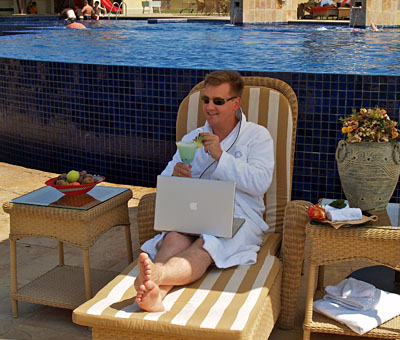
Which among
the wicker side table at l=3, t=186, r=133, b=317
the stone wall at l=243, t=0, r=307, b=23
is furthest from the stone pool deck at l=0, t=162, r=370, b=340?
the stone wall at l=243, t=0, r=307, b=23

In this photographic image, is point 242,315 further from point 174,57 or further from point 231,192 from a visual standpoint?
point 174,57

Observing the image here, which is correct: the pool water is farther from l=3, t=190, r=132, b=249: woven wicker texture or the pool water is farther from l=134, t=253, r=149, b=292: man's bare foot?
l=134, t=253, r=149, b=292: man's bare foot

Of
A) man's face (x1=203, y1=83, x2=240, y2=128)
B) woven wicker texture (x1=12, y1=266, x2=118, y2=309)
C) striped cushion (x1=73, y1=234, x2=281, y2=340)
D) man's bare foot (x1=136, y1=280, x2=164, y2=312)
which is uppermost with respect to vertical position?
man's face (x1=203, y1=83, x2=240, y2=128)

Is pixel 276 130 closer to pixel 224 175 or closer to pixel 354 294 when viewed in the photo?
pixel 224 175

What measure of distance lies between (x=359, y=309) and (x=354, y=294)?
89 millimetres

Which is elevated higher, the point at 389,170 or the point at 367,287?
the point at 389,170

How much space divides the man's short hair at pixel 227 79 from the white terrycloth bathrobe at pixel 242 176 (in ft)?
0.61

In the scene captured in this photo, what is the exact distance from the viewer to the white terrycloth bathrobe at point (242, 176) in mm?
2836

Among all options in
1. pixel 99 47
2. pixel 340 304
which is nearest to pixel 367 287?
pixel 340 304

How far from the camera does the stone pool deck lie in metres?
2.93

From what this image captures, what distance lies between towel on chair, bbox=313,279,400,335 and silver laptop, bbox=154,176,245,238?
0.51 m

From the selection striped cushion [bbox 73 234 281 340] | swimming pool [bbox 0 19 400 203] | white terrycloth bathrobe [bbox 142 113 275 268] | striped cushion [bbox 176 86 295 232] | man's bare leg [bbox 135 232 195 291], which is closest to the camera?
striped cushion [bbox 73 234 281 340]

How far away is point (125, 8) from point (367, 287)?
928 inches

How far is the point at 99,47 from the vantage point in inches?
399
